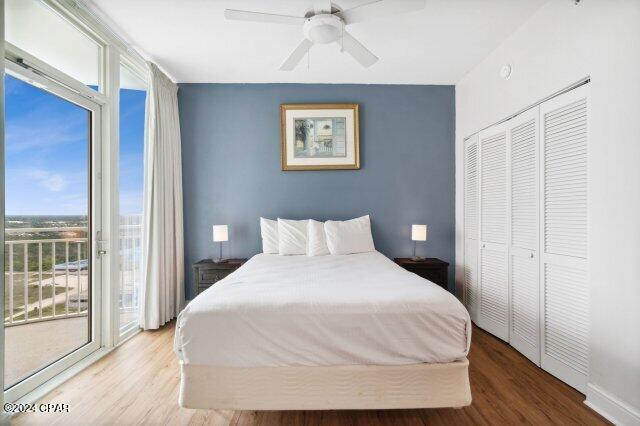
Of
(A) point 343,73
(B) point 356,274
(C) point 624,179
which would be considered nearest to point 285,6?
(A) point 343,73

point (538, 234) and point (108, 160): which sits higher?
point (108, 160)

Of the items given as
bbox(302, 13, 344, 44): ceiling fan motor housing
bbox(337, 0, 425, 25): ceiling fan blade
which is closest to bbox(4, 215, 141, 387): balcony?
bbox(302, 13, 344, 44): ceiling fan motor housing

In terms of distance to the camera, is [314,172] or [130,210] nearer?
[130,210]

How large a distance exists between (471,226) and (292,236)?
2047 millimetres

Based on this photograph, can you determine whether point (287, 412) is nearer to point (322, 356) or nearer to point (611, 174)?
point (322, 356)

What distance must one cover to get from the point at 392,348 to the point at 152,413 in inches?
57.4

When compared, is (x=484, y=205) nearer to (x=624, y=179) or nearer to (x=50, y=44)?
(x=624, y=179)

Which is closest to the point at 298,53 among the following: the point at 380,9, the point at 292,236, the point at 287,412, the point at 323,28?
the point at 323,28

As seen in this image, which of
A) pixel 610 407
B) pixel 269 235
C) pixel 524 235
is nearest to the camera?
pixel 610 407

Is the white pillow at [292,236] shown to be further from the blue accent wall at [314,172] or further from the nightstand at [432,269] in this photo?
the nightstand at [432,269]

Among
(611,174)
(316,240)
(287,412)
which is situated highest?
(611,174)

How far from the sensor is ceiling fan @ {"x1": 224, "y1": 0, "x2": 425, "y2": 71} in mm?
1774

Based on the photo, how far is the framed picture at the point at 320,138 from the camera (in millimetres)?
3504

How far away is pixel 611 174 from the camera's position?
1.65 meters
